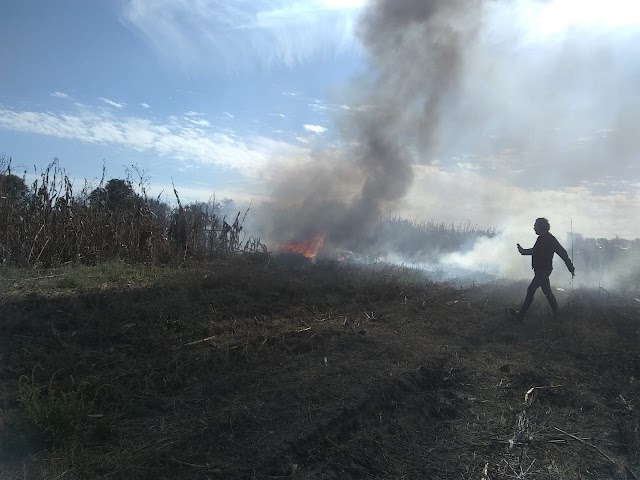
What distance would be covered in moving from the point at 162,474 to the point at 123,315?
12.1ft

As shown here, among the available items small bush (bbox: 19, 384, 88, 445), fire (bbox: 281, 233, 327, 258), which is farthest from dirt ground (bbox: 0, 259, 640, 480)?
fire (bbox: 281, 233, 327, 258)

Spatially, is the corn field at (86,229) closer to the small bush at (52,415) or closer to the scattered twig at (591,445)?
the small bush at (52,415)

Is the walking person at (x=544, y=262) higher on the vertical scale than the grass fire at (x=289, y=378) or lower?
higher

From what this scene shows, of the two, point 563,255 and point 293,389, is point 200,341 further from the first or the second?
point 563,255

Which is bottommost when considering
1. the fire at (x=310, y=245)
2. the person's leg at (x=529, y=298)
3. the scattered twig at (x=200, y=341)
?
the scattered twig at (x=200, y=341)

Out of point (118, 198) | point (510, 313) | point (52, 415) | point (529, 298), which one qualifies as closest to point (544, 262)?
point (529, 298)

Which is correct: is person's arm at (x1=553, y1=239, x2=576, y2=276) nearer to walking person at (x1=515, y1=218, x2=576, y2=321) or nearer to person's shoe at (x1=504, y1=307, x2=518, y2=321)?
walking person at (x1=515, y1=218, x2=576, y2=321)

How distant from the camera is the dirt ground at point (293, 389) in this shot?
3477mm

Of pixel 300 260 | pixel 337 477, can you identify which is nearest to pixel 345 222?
pixel 300 260

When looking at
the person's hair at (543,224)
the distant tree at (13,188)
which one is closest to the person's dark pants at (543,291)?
the person's hair at (543,224)

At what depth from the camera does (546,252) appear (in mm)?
9461

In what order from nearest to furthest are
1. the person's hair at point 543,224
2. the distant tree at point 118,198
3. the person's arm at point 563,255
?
the person's arm at point 563,255, the person's hair at point 543,224, the distant tree at point 118,198

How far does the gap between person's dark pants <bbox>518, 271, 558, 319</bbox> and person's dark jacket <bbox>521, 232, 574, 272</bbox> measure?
0.56 feet

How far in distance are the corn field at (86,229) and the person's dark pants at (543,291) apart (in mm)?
9222
